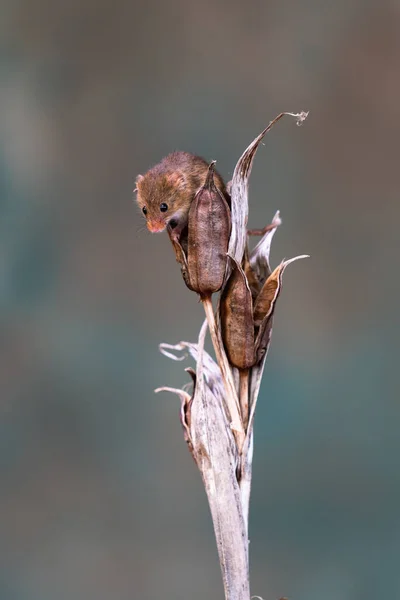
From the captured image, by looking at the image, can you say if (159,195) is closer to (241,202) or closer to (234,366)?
(241,202)

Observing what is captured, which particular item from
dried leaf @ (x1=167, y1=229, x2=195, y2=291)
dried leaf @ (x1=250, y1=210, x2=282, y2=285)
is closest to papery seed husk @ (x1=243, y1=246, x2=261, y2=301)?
dried leaf @ (x1=250, y1=210, x2=282, y2=285)

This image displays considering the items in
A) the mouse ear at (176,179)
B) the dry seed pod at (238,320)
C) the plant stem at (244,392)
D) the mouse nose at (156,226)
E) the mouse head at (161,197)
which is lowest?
the plant stem at (244,392)

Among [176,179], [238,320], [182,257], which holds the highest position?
[176,179]

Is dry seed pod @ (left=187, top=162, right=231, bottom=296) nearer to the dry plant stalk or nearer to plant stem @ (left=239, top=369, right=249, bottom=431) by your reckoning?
the dry plant stalk

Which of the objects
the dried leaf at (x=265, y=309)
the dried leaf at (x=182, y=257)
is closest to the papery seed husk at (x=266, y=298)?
the dried leaf at (x=265, y=309)

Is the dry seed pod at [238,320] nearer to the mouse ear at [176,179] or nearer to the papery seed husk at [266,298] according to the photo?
the papery seed husk at [266,298]

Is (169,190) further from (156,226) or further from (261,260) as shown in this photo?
(261,260)

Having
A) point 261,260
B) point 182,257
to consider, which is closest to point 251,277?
point 261,260
